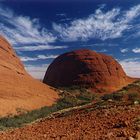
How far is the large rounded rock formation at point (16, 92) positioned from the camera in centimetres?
3164

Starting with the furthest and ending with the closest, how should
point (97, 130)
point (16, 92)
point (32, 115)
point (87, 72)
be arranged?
point (87, 72) < point (16, 92) < point (32, 115) < point (97, 130)

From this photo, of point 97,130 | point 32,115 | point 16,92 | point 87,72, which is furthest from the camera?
point 87,72

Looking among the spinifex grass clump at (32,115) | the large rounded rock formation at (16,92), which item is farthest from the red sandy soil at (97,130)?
the large rounded rock formation at (16,92)

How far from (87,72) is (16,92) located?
33.0m

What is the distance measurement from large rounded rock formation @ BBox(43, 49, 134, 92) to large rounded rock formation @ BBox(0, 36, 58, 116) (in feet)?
67.5

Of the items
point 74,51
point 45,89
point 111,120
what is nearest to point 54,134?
point 111,120

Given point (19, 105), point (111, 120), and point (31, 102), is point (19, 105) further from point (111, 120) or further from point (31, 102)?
point (111, 120)

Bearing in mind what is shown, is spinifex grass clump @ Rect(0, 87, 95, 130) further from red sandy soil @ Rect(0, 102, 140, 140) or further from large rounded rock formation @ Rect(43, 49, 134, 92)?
large rounded rock formation @ Rect(43, 49, 134, 92)

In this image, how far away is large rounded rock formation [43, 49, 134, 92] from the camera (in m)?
65.4

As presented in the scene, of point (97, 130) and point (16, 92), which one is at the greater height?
point (16, 92)

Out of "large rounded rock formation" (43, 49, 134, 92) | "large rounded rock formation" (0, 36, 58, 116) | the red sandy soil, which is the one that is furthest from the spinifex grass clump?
"large rounded rock formation" (43, 49, 134, 92)

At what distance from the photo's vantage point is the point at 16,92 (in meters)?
35.6

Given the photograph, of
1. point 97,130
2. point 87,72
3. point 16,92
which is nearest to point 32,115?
point 16,92

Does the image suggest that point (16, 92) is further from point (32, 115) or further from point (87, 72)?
point (87, 72)
